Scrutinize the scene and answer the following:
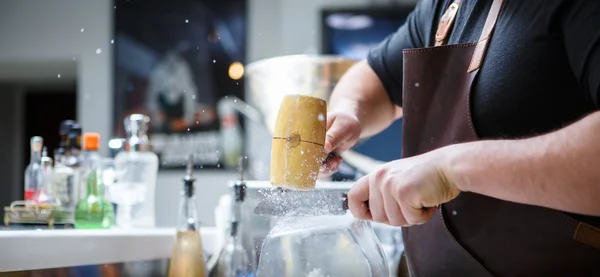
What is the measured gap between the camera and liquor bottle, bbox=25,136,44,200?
1648 mm

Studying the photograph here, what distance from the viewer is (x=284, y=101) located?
3.38 ft

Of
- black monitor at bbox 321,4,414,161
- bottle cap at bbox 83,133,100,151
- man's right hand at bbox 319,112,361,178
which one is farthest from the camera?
black monitor at bbox 321,4,414,161

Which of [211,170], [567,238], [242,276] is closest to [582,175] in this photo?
[567,238]

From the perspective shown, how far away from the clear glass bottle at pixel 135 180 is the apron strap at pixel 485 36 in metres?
1.02

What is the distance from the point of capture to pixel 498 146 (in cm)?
82

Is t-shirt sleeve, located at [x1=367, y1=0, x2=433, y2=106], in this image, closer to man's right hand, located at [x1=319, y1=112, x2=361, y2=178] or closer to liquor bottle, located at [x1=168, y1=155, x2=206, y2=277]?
man's right hand, located at [x1=319, y1=112, x2=361, y2=178]

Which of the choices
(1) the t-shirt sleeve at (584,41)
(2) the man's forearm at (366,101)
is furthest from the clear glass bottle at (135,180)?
(1) the t-shirt sleeve at (584,41)

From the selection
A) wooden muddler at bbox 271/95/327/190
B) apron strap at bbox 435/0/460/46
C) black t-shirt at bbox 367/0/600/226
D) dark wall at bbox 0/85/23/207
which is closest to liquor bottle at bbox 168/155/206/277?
wooden muddler at bbox 271/95/327/190

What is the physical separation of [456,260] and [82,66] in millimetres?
3806

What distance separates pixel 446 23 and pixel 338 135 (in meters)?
0.26

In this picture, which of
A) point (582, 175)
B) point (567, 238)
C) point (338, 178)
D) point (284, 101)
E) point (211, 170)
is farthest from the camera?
point (211, 170)

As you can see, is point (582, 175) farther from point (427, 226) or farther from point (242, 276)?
point (242, 276)

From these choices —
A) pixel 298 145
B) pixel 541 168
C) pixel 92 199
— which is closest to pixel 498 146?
pixel 541 168

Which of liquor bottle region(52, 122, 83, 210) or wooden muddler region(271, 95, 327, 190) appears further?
liquor bottle region(52, 122, 83, 210)
